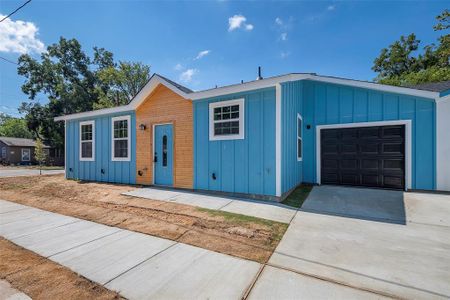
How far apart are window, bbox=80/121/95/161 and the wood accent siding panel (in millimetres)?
2863

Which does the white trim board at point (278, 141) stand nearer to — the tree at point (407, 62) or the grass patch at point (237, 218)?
the grass patch at point (237, 218)

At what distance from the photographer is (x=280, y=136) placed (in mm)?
5387

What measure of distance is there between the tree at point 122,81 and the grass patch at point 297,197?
86.7 feet

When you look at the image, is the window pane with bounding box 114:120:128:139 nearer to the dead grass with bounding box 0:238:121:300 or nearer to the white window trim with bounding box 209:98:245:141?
the white window trim with bounding box 209:98:245:141

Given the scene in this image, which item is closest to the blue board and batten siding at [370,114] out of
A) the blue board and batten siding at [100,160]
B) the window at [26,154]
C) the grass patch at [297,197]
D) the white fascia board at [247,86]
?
the grass patch at [297,197]

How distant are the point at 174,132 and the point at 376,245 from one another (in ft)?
20.0

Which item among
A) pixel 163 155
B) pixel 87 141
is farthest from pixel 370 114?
pixel 87 141

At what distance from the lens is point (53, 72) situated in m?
29.1

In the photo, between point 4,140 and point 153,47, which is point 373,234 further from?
point 4,140

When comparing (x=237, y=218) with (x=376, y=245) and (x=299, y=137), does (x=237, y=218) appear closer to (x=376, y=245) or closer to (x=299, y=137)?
(x=376, y=245)

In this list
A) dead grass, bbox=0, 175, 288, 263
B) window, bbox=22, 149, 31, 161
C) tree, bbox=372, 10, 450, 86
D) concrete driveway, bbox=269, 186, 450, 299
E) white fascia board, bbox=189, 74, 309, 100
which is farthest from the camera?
window, bbox=22, 149, 31, 161

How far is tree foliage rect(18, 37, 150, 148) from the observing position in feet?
91.8

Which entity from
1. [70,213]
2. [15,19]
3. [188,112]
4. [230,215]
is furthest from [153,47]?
[230,215]

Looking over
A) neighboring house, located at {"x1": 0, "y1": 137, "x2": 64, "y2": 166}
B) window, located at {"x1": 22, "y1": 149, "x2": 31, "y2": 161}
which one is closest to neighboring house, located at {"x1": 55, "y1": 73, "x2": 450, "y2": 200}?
neighboring house, located at {"x1": 0, "y1": 137, "x2": 64, "y2": 166}
